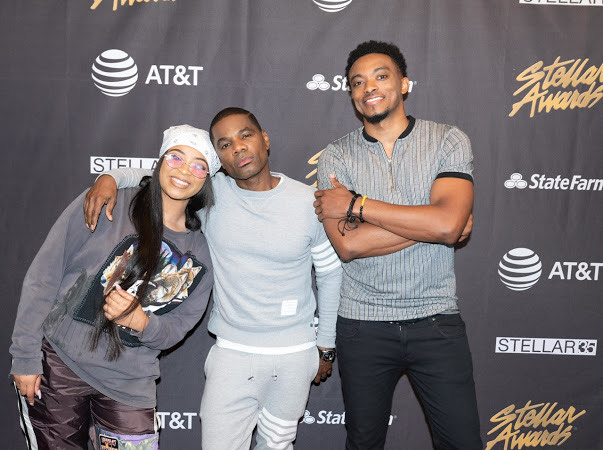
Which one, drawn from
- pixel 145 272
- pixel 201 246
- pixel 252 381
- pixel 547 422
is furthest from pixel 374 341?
pixel 547 422

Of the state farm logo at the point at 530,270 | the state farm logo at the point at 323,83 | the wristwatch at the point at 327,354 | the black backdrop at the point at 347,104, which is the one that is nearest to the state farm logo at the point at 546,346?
the black backdrop at the point at 347,104

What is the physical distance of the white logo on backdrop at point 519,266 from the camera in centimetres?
289

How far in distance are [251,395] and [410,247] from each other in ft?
2.96

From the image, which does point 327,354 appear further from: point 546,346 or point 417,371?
point 546,346

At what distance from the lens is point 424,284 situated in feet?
7.06

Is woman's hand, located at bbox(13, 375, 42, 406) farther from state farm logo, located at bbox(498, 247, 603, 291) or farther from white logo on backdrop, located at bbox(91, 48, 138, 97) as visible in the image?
state farm logo, located at bbox(498, 247, 603, 291)

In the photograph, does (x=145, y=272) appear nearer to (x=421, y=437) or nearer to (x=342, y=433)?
(x=342, y=433)

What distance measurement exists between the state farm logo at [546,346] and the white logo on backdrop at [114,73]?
2431mm

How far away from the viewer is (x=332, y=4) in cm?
276

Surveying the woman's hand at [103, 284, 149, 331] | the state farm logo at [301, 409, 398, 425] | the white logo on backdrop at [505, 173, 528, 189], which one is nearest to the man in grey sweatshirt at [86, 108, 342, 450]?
the woman's hand at [103, 284, 149, 331]

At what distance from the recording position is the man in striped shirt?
2.11m

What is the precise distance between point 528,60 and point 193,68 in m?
1.76

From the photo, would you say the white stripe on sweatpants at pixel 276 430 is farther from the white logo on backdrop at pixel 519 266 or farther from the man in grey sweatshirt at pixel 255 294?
the white logo on backdrop at pixel 519 266

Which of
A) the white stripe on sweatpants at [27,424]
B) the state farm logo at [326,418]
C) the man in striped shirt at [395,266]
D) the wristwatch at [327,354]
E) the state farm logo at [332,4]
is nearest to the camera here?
the white stripe on sweatpants at [27,424]
